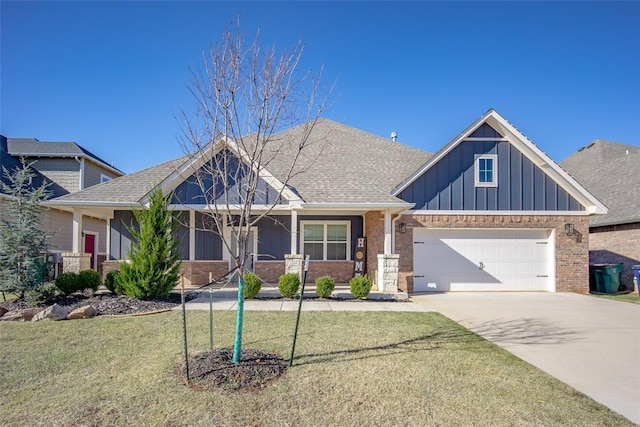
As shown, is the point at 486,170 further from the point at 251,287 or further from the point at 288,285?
the point at 251,287

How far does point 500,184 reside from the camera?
12797 mm

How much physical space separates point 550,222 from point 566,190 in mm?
1225

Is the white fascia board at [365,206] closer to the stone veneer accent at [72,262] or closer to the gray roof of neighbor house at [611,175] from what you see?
the stone veneer accent at [72,262]

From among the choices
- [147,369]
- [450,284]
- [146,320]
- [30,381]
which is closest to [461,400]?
[147,369]

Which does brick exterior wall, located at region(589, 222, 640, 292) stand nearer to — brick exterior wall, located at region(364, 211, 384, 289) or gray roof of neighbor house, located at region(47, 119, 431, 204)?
gray roof of neighbor house, located at region(47, 119, 431, 204)

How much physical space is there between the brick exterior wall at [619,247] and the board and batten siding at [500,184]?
10.8ft

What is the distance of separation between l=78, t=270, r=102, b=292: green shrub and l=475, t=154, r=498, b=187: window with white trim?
12.3m

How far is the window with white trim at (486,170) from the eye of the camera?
41.9 feet

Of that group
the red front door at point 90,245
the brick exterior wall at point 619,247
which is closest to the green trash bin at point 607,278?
the brick exterior wall at point 619,247

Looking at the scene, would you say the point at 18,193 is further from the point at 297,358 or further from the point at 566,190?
the point at 566,190

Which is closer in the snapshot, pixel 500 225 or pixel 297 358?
pixel 297 358

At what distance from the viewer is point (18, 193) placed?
9.70 metres

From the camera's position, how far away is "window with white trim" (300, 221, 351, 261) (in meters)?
14.3

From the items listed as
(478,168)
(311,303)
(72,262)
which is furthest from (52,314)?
(478,168)
